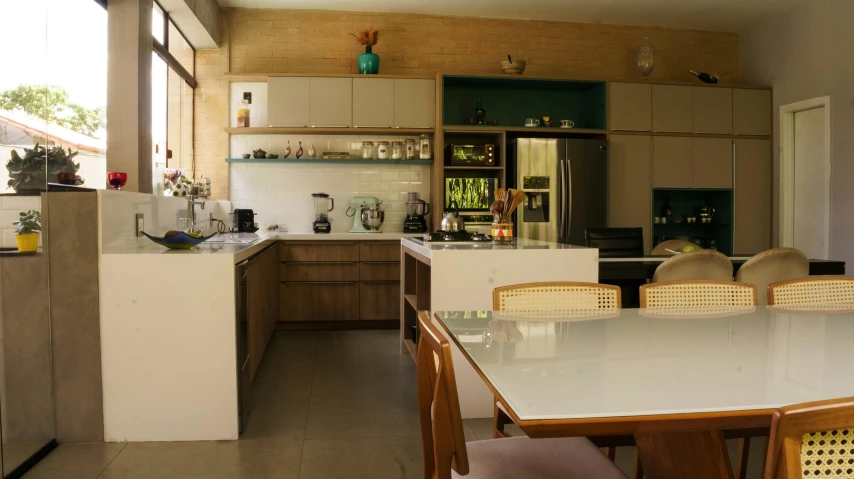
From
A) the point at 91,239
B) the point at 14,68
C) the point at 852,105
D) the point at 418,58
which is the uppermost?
the point at 418,58

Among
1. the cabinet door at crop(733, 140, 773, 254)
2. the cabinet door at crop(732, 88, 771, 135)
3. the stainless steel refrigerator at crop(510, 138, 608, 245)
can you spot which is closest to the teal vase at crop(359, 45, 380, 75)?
the stainless steel refrigerator at crop(510, 138, 608, 245)

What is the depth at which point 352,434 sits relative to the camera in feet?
9.75

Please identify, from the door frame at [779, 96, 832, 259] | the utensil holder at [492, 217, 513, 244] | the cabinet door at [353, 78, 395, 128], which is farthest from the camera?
the door frame at [779, 96, 832, 259]

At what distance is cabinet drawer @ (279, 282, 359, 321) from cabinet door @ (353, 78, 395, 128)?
1.55 m

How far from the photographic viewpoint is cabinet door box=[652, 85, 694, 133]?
20.3 ft

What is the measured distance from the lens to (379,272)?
5.70 meters

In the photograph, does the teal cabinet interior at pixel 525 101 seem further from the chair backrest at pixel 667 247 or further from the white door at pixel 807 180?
the white door at pixel 807 180

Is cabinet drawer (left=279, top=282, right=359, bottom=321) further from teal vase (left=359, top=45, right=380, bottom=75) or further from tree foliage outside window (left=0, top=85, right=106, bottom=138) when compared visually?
tree foliage outside window (left=0, top=85, right=106, bottom=138)

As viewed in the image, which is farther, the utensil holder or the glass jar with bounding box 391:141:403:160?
the glass jar with bounding box 391:141:403:160

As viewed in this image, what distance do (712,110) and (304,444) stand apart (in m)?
5.36

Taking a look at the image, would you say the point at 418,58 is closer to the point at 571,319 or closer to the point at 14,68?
the point at 14,68

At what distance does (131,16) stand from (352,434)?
2951 millimetres

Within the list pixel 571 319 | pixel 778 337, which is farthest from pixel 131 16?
pixel 778 337

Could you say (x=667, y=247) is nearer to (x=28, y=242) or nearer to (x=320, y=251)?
(x=320, y=251)
